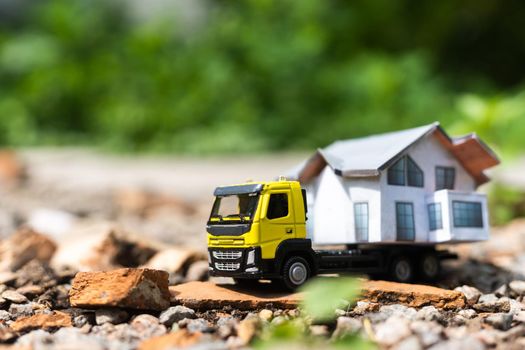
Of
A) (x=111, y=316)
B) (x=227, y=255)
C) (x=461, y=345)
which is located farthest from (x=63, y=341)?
(x=461, y=345)

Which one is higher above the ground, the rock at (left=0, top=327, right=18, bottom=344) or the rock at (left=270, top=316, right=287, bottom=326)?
the rock at (left=270, top=316, right=287, bottom=326)

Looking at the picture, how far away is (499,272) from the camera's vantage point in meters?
6.29

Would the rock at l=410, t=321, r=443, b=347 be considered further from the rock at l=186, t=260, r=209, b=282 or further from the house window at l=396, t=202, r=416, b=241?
the rock at l=186, t=260, r=209, b=282

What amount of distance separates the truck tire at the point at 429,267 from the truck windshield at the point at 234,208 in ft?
6.14

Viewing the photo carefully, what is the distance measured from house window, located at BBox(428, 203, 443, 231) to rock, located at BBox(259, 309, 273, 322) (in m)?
1.93

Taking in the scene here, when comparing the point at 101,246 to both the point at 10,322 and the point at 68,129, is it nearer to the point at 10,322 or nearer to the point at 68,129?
the point at 10,322

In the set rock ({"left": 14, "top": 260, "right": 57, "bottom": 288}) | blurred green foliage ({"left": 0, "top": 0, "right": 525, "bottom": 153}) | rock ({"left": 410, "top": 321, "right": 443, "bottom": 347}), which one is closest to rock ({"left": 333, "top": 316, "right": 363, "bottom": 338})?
rock ({"left": 410, "top": 321, "right": 443, "bottom": 347})

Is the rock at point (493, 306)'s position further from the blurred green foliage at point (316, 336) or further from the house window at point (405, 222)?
the blurred green foliage at point (316, 336)

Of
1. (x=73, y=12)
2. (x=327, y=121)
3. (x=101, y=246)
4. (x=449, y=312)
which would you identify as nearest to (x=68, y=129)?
(x=73, y=12)

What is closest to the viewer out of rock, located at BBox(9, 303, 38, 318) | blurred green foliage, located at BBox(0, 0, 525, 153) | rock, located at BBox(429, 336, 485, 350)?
rock, located at BBox(429, 336, 485, 350)

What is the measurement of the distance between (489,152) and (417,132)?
73 cm

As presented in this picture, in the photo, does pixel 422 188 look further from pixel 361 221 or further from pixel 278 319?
pixel 278 319

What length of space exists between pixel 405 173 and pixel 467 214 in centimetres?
74

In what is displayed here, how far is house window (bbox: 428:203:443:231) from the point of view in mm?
5617
